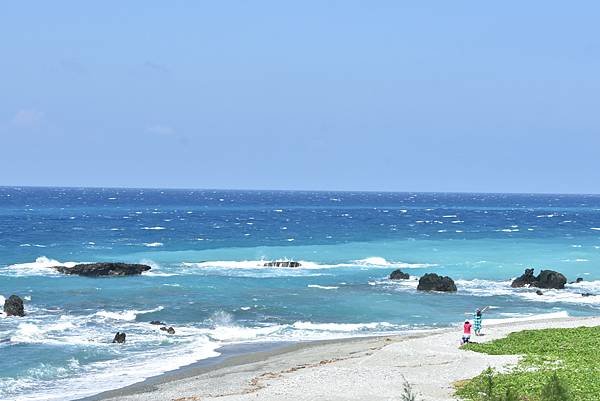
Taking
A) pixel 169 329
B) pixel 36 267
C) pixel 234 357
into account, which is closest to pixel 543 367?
pixel 234 357

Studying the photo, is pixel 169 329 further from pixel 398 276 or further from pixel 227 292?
pixel 398 276

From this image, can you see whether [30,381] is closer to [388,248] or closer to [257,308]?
[257,308]

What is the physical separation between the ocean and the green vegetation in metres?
10.2

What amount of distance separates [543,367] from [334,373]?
309 inches

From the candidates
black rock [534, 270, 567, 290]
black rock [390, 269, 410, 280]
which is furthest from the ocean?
black rock [390, 269, 410, 280]

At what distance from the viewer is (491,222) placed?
164 m

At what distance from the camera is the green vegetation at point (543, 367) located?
26.4 meters

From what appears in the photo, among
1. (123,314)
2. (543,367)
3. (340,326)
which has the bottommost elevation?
(123,314)

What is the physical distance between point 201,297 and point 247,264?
2357 centimetres

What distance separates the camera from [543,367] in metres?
30.6

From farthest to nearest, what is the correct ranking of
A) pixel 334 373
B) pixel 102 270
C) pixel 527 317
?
pixel 102 270 → pixel 527 317 → pixel 334 373

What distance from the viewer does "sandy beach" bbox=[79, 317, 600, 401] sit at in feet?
94.4

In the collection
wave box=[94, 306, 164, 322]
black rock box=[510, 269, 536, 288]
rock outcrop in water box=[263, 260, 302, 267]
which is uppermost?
black rock box=[510, 269, 536, 288]

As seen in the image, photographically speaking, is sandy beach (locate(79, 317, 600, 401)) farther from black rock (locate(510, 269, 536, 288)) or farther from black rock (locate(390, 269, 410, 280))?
black rock (locate(390, 269, 410, 280))
